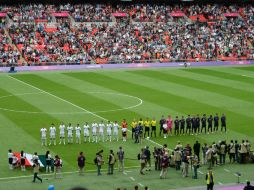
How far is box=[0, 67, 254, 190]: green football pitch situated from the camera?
84.3 ft

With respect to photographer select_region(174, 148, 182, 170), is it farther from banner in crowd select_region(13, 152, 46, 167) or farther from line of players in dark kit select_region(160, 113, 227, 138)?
banner in crowd select_region(13, 152, 46, 167)

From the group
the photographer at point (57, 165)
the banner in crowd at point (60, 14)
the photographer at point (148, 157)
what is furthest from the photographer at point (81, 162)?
the banner in crowd at point (60, 14)

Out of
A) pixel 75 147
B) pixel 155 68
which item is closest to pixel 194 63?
pixel 155 68

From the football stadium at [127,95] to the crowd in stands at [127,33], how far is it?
0.16 meters

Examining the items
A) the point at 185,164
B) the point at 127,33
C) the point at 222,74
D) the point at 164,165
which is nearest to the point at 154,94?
the point at 222,74

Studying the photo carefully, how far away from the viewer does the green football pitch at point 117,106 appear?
25703 millimetres

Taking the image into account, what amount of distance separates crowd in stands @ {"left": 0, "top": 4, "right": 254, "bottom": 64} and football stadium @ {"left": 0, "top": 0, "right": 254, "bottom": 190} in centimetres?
16

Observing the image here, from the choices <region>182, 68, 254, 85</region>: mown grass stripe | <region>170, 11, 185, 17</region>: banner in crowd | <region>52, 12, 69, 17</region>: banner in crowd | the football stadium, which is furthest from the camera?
<region>170, 11, 185, 17</region>: banner in crowd

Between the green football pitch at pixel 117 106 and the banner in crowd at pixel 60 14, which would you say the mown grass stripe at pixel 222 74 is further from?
the banner in crowd at pixel 60 14

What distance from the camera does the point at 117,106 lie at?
42.0 meters

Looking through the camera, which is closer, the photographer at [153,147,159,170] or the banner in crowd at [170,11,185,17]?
the photographer at [153,147,159,170]

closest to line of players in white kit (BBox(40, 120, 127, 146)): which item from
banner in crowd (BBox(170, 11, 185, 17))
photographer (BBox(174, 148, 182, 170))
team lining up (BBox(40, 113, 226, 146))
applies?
team lining up (BBox(40, 113, 226, 146))

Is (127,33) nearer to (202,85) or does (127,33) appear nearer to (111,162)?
(202,85)

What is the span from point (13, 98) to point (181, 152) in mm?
22144
